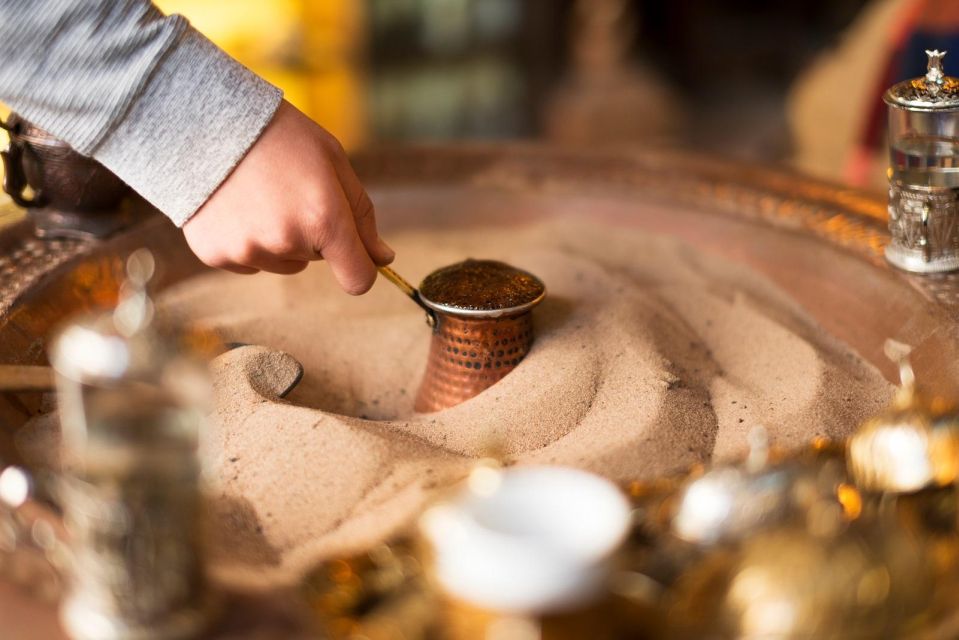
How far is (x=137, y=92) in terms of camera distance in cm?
86

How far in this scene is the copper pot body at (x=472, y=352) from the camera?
968mm

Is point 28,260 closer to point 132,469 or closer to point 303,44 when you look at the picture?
point 132,469

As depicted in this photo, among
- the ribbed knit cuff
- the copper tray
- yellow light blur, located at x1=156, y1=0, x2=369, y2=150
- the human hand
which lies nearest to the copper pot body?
the human hand

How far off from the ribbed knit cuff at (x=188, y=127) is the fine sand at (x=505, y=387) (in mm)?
177

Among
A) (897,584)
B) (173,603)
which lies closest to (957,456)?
(897,584)

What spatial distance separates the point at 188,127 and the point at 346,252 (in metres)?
0.17

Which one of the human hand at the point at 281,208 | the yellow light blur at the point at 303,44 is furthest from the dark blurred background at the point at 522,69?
the human hand at the point at 281,208

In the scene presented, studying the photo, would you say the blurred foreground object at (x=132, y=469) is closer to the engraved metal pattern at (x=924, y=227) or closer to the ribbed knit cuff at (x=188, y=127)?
the ribbed knit cuff at (x=188, y=127)

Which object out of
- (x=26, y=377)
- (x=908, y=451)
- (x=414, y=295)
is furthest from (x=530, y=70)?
(x=908, y=451)

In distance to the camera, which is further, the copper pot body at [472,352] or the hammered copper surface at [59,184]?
the hammered copper surface at [59,184]

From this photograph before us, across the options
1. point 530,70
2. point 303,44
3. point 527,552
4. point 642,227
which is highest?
point 527,552

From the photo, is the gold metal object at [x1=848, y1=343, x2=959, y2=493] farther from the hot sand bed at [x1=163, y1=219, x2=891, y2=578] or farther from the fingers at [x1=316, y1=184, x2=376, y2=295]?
the fingers at [x1=316, y1=184, x2=376, y2=295]

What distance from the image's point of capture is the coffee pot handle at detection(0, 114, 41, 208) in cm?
115

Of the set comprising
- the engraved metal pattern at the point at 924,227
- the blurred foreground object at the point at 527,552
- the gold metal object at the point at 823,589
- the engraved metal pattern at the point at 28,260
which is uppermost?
the blurred foreground object at the point at 527,552
